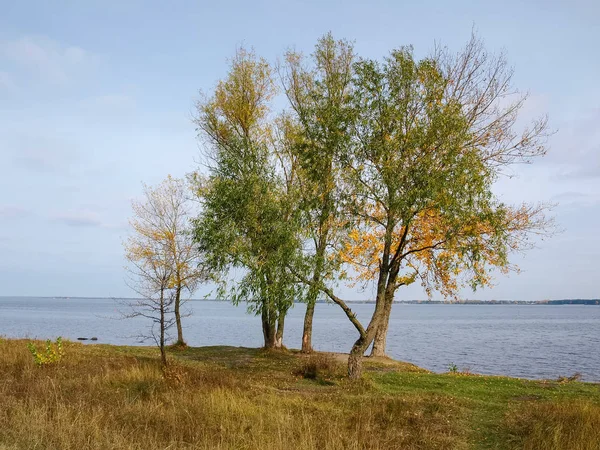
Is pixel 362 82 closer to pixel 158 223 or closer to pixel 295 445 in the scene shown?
pixel 295 445

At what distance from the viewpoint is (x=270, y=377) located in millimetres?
19688

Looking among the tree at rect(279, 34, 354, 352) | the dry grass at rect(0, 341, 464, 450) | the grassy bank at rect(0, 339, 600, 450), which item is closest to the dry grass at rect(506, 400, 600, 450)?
the grassy bank at rect(0, 339, 600, 450)

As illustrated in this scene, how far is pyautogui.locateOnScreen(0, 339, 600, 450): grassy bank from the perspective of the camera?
32.6 feet

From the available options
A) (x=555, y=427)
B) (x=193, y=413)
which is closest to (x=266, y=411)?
(x=193, y=413)

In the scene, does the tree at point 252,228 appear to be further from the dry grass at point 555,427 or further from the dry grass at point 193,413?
the dry grass at point 555,427

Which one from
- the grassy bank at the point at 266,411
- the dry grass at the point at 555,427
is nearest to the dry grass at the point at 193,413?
the grassy bank at the point at 266,411

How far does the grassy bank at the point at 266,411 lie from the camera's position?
391 inches

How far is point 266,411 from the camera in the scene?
1212cm

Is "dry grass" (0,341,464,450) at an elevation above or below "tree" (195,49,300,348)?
below

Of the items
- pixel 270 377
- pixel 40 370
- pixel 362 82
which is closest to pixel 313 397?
pixel 270 377

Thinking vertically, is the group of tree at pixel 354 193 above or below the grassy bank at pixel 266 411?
above

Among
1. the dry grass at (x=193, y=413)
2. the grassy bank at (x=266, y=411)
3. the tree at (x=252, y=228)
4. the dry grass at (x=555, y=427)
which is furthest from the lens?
the tree at (x=252, y=228)

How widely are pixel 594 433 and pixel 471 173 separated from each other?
9.22 meters

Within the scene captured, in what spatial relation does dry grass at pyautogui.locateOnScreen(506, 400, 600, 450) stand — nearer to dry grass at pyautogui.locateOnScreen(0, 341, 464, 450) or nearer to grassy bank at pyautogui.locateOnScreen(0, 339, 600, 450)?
grassy bank at pyautogui.locateOnScreen(0, 339, 600, 450)
